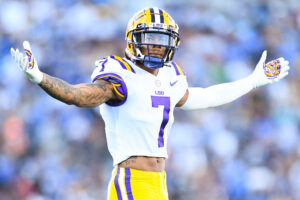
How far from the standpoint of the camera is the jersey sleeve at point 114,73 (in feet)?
14.5

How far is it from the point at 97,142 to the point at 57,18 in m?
2.48

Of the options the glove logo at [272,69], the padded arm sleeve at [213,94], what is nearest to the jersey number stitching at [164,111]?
the padded arm sleeve at [213,94]

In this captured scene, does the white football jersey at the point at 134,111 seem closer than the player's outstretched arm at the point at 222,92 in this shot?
Yes

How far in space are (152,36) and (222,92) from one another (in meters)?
1.02

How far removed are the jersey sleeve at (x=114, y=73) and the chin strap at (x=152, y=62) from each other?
0.14m

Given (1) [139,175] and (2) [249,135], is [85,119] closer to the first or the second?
(2) [249,135]

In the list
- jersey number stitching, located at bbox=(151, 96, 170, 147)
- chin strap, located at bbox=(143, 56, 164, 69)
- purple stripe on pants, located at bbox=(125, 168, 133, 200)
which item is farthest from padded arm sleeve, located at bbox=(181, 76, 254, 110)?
purple stripe on pants, located at bbox=(125, 168, 133, 200)

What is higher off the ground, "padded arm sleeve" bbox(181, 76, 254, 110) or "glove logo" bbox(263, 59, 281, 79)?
"glove logo" bbox(263, 59, 281, 79)

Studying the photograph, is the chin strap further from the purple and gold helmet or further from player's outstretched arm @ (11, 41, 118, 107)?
player's outstretched arm @ (11, 41, 118, 107)

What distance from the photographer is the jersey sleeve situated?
4.42 m

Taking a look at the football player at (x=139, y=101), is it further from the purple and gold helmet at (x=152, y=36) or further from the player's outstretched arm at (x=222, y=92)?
the player's outstretched arm at (x=222, y=92)

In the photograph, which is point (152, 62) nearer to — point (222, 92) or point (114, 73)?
point (114, 73)

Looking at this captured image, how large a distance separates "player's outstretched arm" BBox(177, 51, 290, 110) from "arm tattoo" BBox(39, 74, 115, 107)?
0.90m

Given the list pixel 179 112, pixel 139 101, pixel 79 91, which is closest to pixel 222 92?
pixel 139 101
